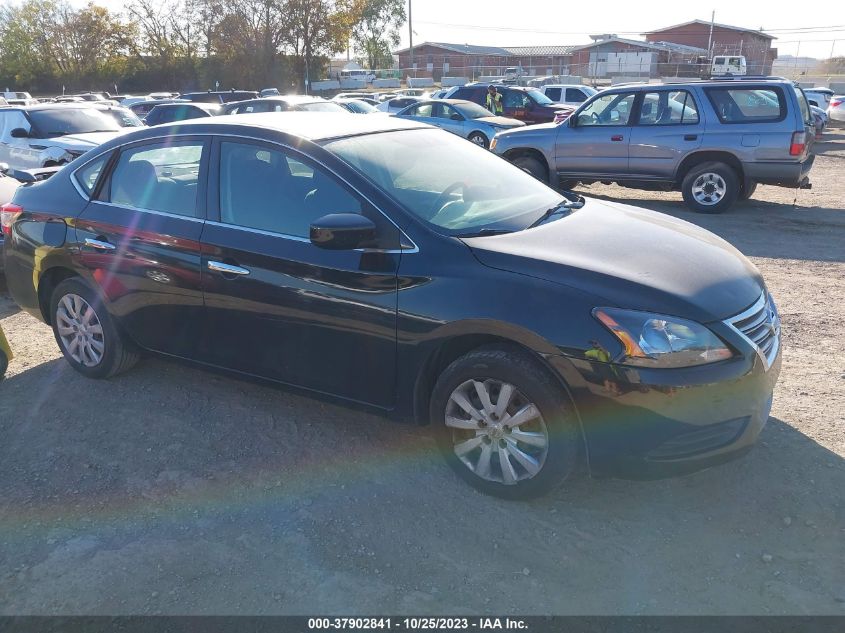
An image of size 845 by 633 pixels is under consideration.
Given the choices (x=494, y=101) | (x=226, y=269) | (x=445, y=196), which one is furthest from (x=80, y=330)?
(x=494, y=101)

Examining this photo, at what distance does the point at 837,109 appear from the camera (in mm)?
25031

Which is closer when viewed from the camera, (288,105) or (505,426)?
(505,426)

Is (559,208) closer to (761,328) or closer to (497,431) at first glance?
(761,328)

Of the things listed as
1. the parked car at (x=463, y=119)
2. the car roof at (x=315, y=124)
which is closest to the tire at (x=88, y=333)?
the car roof at (x=315, y=124)

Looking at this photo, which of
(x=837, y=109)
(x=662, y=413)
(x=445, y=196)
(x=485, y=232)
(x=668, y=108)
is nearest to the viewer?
(x=662, y=413)

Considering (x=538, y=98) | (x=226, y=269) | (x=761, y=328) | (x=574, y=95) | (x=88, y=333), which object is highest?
(x=574, y=95)

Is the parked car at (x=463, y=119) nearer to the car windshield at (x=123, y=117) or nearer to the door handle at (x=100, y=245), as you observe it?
the car windshield at (x=123, y=117)

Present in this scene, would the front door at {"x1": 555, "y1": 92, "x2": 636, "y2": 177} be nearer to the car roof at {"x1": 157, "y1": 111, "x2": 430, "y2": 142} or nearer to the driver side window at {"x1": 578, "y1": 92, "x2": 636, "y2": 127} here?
the driver side window at {"x1": 578, "y1": 92, "x2": 636, "y2": 127}

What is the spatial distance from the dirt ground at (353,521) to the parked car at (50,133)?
838 centimetres

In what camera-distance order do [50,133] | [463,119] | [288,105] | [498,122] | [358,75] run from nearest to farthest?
[50,133], [288,105], [498,122], [463,119], [358,75]

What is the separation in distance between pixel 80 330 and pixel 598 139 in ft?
28.2

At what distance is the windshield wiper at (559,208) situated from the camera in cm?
378

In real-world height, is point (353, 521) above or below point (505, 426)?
below

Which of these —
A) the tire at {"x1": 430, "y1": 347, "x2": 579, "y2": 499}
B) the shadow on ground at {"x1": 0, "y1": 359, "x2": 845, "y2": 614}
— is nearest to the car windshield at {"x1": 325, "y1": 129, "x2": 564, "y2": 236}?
the tire at {"x1": 430, "y1": 347, "x2": 579, "y2": 499}
